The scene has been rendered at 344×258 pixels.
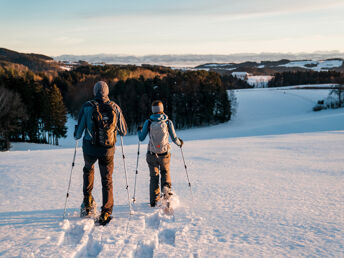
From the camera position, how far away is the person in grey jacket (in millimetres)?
5465

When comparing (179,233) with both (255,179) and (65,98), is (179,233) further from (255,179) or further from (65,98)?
(65,98)

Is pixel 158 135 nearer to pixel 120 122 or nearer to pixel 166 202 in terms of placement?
pixel 120 122

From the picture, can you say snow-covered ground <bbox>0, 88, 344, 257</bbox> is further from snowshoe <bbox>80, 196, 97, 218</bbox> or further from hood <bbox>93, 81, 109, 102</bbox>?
hood <bbox>93, 81, 109, 102</bbox>

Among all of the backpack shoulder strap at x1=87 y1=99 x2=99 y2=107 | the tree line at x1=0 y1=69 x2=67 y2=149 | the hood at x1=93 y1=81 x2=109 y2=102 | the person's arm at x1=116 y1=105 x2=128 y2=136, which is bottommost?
the tree line at x1=0 y1=69 x2=67 y2=149

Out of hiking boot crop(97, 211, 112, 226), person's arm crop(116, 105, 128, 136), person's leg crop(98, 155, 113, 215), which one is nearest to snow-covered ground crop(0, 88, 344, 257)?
hiking boot crop(97, 211, 112, 226)

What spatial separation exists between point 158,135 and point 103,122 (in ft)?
4.20

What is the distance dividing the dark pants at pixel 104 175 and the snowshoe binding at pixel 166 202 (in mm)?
1126

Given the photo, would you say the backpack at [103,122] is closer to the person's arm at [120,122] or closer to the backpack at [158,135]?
the person's arm at [120,122]

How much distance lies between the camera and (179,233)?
443 centimetres

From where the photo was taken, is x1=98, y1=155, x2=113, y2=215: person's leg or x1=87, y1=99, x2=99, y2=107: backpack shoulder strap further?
x1=98, y1=155, x2=113, y2=215: person's leg

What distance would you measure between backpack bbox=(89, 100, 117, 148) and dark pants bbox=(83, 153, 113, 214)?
12.4 inches

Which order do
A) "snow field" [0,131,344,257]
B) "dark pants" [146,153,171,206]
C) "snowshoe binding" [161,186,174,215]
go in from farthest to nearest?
1. "dark pants" [146,153,171,206]
2. "snowshoe binding" [161,186,174,215]
3. "snow field" [0,131,344,257]

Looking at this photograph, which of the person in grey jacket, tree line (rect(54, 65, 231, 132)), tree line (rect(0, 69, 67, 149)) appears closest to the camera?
the person in grey jacket

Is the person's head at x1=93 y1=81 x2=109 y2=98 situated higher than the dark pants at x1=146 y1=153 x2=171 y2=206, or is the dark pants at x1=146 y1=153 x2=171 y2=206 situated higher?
the person's head at x1=93 y1=81 x2=109 y2=98
